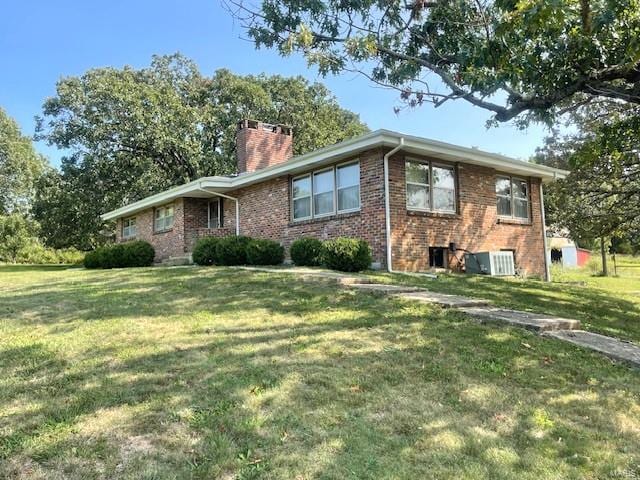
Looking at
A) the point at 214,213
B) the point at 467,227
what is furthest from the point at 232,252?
the point at 467,227

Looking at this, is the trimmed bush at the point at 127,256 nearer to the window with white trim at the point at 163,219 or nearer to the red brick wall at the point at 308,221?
the window with white trim at the point at 163,219

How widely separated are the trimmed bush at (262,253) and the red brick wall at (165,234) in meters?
5.82

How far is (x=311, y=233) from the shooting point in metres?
13.1

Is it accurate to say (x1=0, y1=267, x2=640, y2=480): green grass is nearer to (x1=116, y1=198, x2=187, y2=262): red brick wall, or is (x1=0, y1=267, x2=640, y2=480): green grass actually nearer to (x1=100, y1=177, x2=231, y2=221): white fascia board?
(x1=100, y1=177, x2=231, y2=221): white fascia board

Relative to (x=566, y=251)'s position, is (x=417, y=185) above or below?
above

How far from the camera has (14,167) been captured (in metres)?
35.6

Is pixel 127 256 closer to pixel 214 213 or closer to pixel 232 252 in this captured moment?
pixel 214 213

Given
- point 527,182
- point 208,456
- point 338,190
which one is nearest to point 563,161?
point 527,182

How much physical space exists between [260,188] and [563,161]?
11.7 meters

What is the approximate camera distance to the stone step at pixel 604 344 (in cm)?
504

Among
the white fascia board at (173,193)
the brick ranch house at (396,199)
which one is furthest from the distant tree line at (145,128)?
the brick ranch house at (396,199)

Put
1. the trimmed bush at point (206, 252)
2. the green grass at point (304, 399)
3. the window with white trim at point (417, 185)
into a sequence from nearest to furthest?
1. the green grass at point (304, 399)
2. the window with white trim at point (417, 185)
3. the trimmed bush at point (206, 252)

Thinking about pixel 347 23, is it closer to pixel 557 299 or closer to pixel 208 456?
pixel 557 299

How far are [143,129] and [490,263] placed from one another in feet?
62.6
